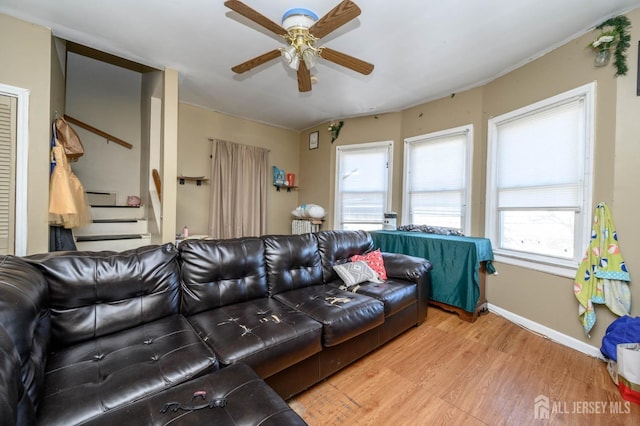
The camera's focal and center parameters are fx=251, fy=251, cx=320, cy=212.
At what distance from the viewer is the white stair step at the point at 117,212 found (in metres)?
3.37

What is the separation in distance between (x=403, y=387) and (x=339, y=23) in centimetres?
247

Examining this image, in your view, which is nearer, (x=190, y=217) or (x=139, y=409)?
(x=139, y=409)

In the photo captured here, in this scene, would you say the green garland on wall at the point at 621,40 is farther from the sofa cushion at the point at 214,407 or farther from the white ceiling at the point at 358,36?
the sofa cushion at the point at 214,407

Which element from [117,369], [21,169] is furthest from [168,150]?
[117,369]

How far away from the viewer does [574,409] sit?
60.9 inches

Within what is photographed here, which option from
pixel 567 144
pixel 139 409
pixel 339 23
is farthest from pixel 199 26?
pixel 567 144

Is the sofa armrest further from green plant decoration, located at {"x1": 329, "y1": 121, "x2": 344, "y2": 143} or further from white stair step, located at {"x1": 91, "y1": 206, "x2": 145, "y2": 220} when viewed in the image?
white stair step, located at {"x1": 91, "y1": 206, "x2": 145, "y2": 220}

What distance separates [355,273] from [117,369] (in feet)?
5.83

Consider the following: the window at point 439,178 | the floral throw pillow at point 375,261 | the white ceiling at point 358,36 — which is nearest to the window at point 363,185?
the window at point 439,178

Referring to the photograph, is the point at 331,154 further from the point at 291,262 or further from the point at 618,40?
the point at 618,40

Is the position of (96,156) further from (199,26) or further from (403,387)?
(403,387)

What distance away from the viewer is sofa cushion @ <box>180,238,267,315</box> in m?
1.75

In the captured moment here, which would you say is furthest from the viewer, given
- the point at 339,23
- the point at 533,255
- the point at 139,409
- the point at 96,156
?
the point at 96,156

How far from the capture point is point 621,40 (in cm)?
196
